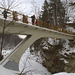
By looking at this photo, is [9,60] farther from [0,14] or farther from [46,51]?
[46,51]

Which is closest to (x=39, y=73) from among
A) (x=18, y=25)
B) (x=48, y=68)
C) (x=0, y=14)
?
(x=48, y=68)

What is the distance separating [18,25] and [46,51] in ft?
38.0

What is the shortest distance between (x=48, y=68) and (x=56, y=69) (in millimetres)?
1680

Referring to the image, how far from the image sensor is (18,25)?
7.04 m

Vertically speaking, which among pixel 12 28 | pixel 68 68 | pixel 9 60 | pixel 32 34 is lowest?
pixel 68 68

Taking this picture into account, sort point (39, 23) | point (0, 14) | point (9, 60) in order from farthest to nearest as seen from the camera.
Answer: point (39, 23) < point (9, 60) < point (0, 14)

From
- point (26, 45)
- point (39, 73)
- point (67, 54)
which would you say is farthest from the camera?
point (67, 54)

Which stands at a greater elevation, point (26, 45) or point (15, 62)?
point (26, 45)

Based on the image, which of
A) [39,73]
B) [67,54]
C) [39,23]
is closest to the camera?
[39,23]

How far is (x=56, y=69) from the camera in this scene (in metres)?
14.8

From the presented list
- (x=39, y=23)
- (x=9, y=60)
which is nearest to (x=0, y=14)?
(x=9, y=60)

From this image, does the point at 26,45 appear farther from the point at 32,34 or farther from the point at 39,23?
the point at 39,23

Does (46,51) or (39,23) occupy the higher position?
(39,23)

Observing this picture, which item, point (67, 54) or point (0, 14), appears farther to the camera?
point (67, 54)
